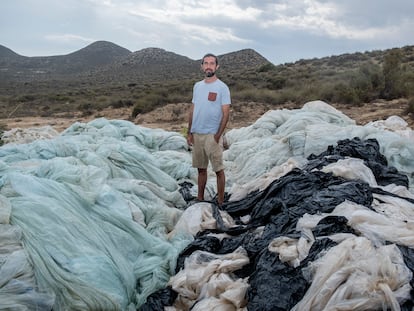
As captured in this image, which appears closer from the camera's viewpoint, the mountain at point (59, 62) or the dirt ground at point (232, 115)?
the dirt ground at point (232, 115)

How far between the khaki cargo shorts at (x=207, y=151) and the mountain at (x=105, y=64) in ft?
125

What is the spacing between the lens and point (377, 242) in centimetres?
291

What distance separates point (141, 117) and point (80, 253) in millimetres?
11945

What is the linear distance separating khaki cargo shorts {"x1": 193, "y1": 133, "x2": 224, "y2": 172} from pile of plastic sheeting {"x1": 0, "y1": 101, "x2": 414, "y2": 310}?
460mm

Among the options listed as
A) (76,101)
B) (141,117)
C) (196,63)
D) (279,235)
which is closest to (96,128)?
(279,235)

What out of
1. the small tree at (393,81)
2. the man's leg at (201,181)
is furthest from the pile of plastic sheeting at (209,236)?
the small tree at (393,81)

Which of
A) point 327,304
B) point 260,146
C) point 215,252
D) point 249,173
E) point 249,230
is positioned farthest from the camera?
point 260,146

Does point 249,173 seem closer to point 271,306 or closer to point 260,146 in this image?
point 260,146

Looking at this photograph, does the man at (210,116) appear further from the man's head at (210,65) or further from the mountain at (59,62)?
the mountain at (59,62)

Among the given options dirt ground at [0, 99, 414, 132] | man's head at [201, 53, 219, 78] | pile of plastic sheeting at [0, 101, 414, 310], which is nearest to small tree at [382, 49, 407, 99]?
dirt ground at [0, 99, 414, 132]

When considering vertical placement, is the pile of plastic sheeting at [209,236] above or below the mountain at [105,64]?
below

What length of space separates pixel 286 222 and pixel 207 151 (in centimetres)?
157

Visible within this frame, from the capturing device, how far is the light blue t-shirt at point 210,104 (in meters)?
4.76

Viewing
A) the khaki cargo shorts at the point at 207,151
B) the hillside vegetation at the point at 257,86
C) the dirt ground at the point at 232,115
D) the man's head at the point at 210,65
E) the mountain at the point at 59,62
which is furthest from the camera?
the mountain at the point at 59,62
